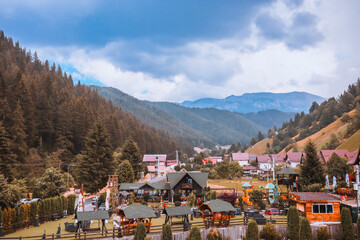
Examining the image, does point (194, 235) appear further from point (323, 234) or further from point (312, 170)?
point (312, 170)

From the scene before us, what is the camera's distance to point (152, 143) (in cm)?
13950

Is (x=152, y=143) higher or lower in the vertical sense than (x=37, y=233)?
higher

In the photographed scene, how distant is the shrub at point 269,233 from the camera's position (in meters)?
26.8

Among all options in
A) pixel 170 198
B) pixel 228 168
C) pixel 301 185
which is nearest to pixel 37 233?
pixel 170 198

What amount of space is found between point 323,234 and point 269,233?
4743 mm

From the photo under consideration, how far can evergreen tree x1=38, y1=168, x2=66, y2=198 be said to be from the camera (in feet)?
131

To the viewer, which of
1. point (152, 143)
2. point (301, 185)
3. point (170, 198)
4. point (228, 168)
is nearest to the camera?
point (301, 185)

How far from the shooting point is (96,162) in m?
59.9

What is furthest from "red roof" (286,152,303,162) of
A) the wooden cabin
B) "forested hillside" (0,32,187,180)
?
the wooden cabin

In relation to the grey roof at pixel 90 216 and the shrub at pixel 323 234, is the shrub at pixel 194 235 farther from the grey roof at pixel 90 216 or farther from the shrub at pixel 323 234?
the shrub at pixel 323 234

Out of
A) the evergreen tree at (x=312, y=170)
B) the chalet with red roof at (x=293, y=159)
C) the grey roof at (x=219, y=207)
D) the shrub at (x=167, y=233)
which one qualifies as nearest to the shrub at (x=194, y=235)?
the shrub at (x=167, y=233)

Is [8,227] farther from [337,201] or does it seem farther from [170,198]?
[337,201]

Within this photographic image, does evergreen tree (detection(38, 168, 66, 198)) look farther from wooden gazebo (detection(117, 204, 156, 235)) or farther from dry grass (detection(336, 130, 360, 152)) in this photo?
dry grass (detection(336, 130, 360, 152))

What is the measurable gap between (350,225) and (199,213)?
1626cm
